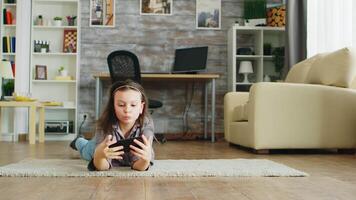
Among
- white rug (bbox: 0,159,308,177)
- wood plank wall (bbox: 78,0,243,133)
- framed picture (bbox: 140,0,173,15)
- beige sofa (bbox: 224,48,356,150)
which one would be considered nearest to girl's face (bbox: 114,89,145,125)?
white rug (bbox: 0,159,308,177)

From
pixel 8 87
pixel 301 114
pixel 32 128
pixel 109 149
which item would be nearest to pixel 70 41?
pixel 8 87

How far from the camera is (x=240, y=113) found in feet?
13.5

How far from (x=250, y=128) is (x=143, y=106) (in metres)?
1.59

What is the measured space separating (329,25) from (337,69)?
1097 millimetres

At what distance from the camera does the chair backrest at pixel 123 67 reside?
463 cm

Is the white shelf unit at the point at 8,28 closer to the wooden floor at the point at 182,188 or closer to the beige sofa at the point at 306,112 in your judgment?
the beige sofa at the point at 306,112

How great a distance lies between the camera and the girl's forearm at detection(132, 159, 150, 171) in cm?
209

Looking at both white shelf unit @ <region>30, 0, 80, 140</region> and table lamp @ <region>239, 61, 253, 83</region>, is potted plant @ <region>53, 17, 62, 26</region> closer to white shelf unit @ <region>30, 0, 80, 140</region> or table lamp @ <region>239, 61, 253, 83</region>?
white shelf unit @ <region>30, 0, 80, 140</region>

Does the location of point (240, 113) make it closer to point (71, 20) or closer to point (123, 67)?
point (123, 67)

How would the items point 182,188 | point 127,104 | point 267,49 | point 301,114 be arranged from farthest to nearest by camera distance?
point 267,49, point 301,114, point 127,104, point 182,188

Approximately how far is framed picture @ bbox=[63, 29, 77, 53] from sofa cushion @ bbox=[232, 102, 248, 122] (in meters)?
2.28

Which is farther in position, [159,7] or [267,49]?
[159,7]

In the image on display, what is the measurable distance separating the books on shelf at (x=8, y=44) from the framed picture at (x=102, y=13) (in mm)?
947

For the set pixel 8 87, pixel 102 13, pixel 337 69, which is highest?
pixel 102 13
